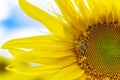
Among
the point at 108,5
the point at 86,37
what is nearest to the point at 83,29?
the point at 86,37

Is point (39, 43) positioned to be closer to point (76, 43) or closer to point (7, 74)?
point (76, 43)

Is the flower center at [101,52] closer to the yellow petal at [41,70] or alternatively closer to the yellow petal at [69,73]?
the yellow petal at [69,73]

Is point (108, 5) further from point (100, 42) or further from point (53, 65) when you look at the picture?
point (53, 65)

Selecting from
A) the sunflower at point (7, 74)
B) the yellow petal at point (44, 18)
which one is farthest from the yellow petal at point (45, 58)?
the sunflower at point (7, 74)

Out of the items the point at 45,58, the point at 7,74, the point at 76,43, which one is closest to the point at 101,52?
the point at 76,43

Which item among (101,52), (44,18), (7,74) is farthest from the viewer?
(7,74)

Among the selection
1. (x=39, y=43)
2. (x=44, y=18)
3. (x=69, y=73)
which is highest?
(x=44, y=18)
